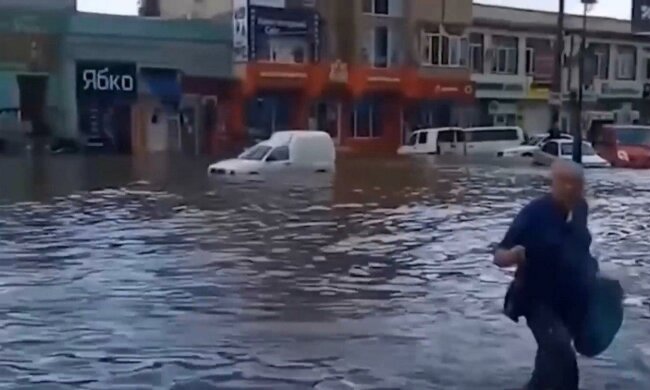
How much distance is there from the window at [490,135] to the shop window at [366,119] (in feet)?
16.6

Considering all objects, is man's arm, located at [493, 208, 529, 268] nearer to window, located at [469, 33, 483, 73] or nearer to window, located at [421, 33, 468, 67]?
window, located at [421, 33, 468, 67]

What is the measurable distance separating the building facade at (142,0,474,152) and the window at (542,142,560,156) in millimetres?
12200

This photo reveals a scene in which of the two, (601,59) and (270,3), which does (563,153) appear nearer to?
(270,3)

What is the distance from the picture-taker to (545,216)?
7.10 m

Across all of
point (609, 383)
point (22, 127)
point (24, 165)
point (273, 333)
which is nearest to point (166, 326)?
point (273, 333)

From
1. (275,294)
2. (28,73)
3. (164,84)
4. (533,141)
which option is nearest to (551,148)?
(533,141)

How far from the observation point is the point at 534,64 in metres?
61.9

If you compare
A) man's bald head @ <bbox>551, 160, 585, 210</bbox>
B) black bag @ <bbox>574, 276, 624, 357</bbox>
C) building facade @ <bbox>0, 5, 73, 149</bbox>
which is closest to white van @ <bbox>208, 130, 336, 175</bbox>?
building facade @ <bbox>0, 5, 73, 149</bbox>

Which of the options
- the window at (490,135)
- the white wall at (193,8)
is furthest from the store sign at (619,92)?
the white wall at (193,8)

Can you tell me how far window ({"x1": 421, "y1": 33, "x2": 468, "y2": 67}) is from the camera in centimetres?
6103

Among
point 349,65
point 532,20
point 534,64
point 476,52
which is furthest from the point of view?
point 532,20

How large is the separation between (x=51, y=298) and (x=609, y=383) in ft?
17.7

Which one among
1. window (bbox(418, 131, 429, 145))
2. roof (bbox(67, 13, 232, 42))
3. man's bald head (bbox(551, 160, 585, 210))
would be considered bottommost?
window (bbox(418, 131, 429, 145))

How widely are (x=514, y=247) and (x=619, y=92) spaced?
63935 mm
